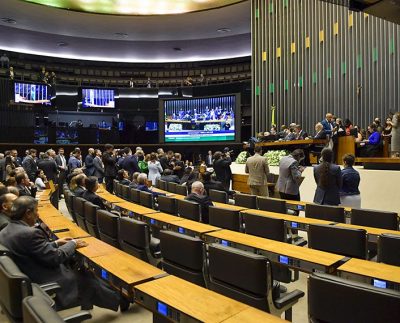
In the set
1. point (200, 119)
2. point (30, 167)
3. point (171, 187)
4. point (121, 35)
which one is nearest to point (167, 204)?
point (171, 187)

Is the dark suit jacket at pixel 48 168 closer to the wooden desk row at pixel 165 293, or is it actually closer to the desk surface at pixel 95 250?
the desk surface at pixel 95 250

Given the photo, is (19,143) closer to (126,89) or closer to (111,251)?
(126,89)

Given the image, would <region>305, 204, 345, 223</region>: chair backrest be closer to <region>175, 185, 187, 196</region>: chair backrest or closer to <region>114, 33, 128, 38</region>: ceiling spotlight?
<region>175, 185, 187, 196</region>: chair backrest

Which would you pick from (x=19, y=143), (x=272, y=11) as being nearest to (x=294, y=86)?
(x=272, y=11)

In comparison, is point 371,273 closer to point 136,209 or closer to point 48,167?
point 136,209

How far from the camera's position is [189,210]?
4.31m

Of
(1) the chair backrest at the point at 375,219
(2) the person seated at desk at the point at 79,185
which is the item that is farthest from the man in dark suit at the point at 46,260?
(1) the chair backrest at the point at 375,219

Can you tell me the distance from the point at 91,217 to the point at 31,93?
42.8 ft

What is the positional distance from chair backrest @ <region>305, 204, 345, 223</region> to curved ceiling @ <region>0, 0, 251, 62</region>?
453 inches

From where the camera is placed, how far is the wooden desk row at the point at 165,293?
1.71 meters

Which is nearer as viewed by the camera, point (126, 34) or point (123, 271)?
point (123, 271)

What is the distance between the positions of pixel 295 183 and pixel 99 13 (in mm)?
11974

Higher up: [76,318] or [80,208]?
[80,208]

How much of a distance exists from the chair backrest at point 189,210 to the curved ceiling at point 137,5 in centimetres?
1093
